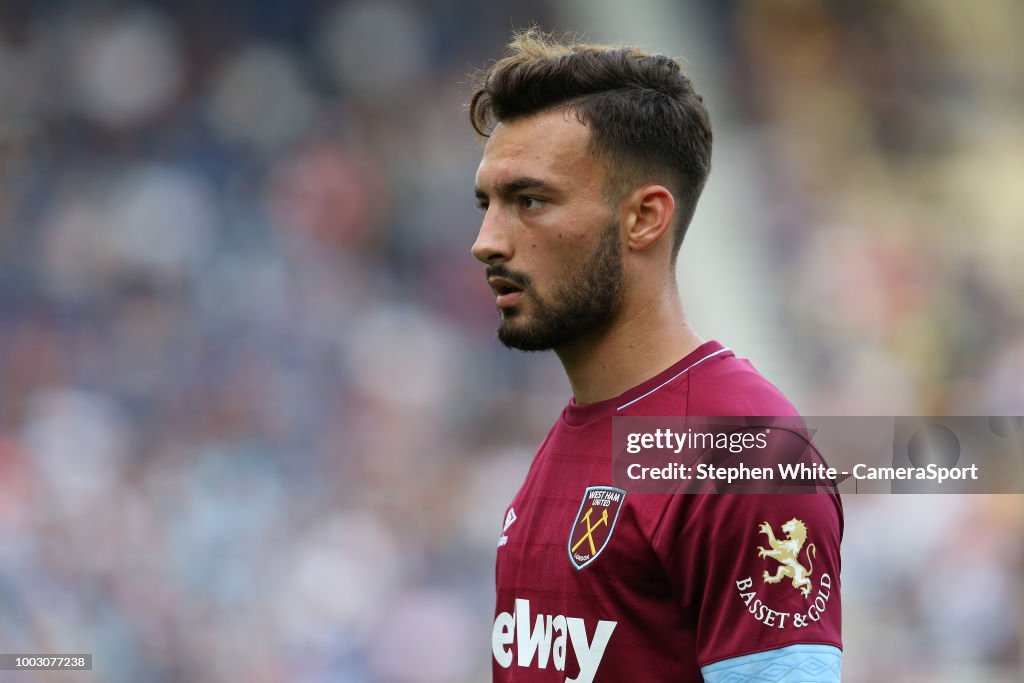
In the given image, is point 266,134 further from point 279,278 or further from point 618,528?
point 618,528

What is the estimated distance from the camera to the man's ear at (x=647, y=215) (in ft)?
7.49

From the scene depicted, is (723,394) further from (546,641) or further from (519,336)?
(546,641)

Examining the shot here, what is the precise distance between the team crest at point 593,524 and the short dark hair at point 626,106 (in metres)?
0.55

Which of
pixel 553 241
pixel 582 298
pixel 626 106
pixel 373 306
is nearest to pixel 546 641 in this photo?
pixel 582 298

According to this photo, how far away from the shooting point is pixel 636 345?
7.49 ft

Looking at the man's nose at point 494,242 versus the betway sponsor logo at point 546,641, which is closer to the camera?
the betway sponsor logo at point 546,641

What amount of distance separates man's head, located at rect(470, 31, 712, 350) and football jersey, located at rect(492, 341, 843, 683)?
0.22 m

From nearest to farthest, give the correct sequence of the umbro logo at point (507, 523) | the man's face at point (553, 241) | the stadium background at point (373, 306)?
the man's face at point (553, 241), the umbro logo at point (507, 523), the stadium background at point (373, 306)

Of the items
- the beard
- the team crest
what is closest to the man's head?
the beard

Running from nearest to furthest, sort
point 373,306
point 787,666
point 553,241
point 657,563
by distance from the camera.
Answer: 1. point 787,666
2. point 657,563
3. point 553,241
4. point 373,306

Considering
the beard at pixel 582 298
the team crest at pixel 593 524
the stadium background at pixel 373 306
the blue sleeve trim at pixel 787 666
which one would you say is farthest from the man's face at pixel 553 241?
the stadium background at pixel 373 306

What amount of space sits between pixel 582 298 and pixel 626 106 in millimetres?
401

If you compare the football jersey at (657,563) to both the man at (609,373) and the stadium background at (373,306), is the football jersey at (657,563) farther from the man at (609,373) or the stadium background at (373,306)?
the stadium background at (373,306)

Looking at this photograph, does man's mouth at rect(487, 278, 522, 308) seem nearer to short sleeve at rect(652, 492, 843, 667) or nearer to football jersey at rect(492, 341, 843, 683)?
football jersey at rect(492, 341, 843, 683)
